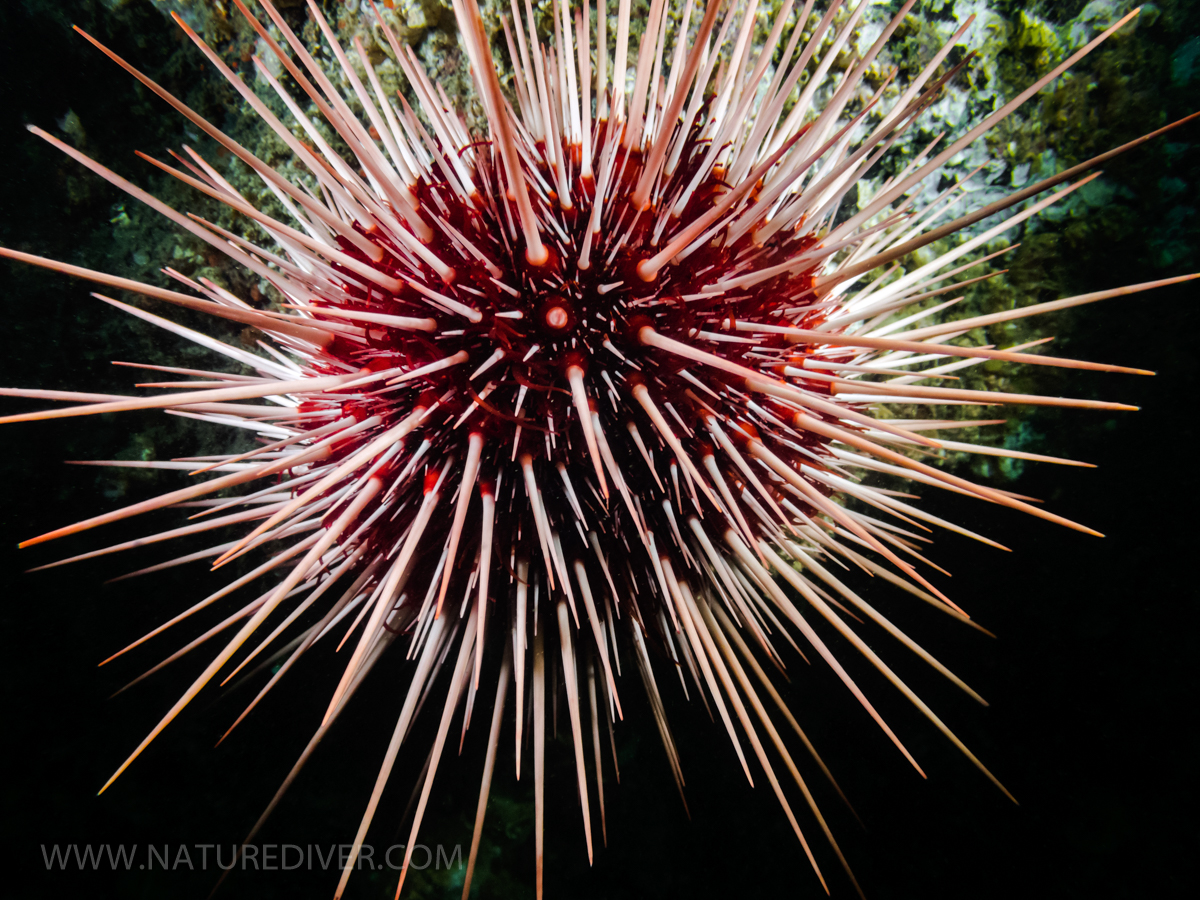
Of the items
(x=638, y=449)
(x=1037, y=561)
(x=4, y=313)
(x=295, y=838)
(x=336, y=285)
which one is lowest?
(x=295, y=838)

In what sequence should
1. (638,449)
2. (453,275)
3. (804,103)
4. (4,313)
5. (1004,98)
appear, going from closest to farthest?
(453,275)
(638,449)
(804,103)
(4,313)
(1004,98)

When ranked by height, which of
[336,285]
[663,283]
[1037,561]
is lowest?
[1037,561]

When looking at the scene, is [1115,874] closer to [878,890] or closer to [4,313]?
[878,890]

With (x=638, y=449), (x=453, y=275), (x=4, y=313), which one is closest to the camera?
(x=453, y=275)

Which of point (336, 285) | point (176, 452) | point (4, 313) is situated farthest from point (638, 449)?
point (4, 313)

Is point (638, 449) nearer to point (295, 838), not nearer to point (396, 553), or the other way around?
point (396, 553)

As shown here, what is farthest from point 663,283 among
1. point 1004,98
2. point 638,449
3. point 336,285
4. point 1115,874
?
point 1115,874

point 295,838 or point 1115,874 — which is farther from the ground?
point 295,838

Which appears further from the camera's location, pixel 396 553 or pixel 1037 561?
pixel 1037 561

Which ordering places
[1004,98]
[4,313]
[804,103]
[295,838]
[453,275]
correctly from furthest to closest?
[295,838], [1004,98], [4,313], [804,103], [453,275]
